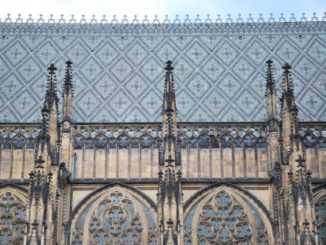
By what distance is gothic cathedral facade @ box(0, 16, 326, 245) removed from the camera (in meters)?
14.9

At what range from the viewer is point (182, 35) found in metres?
19.9

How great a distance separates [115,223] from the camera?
615 inches

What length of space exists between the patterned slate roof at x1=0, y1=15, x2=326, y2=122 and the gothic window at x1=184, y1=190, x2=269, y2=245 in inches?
90.5


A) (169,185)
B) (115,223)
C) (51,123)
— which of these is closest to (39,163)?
(51,123)

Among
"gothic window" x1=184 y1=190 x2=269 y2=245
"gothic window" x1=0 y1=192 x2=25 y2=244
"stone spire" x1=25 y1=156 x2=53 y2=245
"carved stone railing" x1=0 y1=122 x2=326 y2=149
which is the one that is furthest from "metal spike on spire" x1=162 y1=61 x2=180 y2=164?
"gothic window" x1=0 y1=192 x2=25 y2=244

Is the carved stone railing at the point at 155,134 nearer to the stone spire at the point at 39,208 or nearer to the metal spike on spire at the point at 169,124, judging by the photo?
the metal spike on spire at the point at 169,124

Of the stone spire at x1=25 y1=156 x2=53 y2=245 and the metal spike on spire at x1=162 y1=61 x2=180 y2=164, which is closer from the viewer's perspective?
the stone spire at x1=25 y1=156 x2=53 y2=245

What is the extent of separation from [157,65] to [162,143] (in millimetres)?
4042

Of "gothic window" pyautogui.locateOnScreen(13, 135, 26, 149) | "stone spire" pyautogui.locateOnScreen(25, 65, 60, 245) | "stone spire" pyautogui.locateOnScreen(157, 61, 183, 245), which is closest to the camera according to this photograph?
Answer: "stone spire" pyautogui.locateOnScreen(157, 61, 183, 245)

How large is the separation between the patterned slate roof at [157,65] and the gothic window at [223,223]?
7.55 feet

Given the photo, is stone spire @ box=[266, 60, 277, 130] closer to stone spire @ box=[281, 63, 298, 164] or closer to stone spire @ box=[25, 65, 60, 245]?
stone spire @ box=[281, 63, 298, 164]

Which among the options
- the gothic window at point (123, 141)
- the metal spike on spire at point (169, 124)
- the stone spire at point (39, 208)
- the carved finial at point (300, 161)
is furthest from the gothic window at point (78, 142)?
the carved finial at point (300, 161)

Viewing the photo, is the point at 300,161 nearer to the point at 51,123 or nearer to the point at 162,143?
the point at 162,143

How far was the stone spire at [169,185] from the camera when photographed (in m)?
14.0
